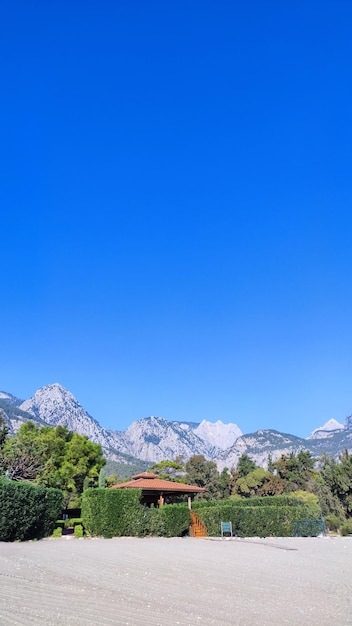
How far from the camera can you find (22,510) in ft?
62.3

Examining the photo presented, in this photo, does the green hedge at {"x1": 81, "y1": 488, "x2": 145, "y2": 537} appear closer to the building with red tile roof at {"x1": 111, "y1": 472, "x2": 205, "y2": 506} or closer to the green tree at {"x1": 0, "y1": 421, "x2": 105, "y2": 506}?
the building with red tile roof at {"x1": 111, "y1": 472, "x2": 205, "y2": 506}

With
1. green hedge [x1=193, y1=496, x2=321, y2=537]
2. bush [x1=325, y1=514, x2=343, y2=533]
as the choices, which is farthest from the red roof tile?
bush [x1=325, y1=514, x2=343, y2=533]

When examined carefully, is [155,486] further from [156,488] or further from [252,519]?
[252,519]

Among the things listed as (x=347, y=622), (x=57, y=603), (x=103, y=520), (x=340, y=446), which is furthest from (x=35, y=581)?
(x=340, y=446)

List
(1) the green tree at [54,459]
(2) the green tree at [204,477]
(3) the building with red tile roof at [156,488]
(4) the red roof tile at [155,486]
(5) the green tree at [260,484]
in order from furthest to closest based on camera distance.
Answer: (2) the green tree at [204,477] → (5) the green tree at [260,484] → (1) the green tree at [54,459] → (3) the building with red tile roof at [156,488] → (4) the red roof tile at [155,486]

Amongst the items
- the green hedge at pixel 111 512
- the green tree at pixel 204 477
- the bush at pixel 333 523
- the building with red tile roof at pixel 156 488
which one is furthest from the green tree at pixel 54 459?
the green tree at pixel 204 477

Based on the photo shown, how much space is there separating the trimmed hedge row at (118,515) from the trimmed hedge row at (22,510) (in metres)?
1.88

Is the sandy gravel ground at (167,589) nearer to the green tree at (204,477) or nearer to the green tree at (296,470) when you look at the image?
the green tree at (204,477)

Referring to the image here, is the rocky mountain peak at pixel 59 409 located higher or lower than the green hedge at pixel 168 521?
higher

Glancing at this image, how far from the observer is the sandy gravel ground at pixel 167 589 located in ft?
21.2

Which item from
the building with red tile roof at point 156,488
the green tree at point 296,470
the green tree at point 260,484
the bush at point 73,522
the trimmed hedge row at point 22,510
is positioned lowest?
the bush at point 73,522

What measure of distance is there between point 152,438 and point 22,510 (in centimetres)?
16641

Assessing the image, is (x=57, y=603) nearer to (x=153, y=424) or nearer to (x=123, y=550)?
(x=123, y=550)

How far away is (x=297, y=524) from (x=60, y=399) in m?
144
